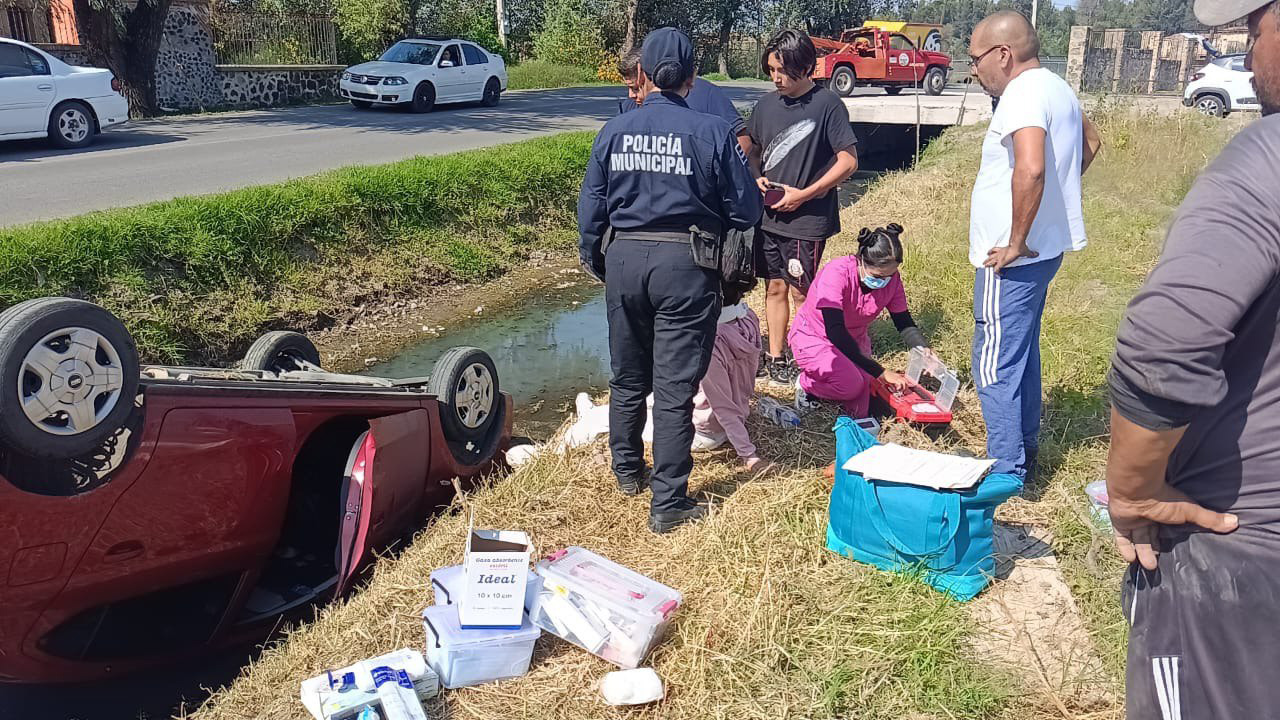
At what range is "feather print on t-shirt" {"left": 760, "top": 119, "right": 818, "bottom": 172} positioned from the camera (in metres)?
5.36

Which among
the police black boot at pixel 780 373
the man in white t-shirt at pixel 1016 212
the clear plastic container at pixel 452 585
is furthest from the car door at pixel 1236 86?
the clear plastic container at pixel 452 585

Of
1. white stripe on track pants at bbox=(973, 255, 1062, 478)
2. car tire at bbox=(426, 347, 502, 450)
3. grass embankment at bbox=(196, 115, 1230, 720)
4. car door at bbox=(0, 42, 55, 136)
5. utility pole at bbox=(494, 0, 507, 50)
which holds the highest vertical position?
utility pole at bbox=(494, 0, 507, 50)

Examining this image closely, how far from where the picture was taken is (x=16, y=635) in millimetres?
2947

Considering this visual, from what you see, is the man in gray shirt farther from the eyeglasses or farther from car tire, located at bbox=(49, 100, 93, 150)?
car tire, located at bbox=(49, 100, 93, 150)

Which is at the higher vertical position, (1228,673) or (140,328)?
(1228,673)

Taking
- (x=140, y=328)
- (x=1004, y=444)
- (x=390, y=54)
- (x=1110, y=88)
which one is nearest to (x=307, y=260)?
(x=140, y=328)

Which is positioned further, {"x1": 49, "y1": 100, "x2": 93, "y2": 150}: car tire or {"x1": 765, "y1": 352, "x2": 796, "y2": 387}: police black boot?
{"x1": 49, "y1": 100, "x2": 93, "y2": 150}: car tire

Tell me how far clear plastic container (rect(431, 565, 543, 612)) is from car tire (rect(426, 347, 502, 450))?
48.4 inches

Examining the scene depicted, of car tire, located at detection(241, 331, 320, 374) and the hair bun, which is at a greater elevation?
the hair bun

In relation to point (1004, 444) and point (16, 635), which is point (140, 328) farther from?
point (1004, 444)

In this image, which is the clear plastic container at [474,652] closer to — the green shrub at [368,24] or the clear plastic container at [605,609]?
the clear plastic container at [605,609]

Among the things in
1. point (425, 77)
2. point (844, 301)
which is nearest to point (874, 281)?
point (844, 301)

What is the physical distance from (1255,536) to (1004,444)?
7.59 ft

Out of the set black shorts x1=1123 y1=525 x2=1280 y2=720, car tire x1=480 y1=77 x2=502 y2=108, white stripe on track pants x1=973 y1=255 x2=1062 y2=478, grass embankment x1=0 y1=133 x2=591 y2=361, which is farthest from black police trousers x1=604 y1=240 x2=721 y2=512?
car tire x1=480 y1=77 x2=502 y2=108
